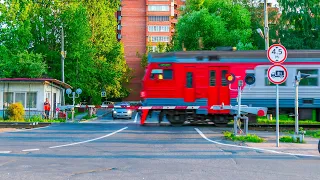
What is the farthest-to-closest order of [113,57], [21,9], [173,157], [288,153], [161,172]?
[113,57] < [21,9] < [288,153] < [173,157] < [161,172]

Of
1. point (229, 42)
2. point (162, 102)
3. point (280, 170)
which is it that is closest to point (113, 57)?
point (229, 42)

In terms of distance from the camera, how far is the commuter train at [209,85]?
1027 inches

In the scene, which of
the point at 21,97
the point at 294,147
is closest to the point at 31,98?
the point at 21,97

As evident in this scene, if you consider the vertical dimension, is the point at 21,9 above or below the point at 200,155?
above

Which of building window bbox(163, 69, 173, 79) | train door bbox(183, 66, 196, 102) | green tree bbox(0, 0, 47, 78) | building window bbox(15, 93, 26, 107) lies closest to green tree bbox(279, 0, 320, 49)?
green tree bbox(0, 0, 47, 78)

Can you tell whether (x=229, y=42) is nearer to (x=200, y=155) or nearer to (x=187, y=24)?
(x=187, y=24)

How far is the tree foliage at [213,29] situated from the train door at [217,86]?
2641cm

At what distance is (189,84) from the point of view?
26453mm

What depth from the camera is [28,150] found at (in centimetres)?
1382

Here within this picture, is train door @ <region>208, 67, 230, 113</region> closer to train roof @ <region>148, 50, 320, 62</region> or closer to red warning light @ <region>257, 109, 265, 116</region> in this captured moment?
train roof @ <region>148, 50, 320, 62</region>

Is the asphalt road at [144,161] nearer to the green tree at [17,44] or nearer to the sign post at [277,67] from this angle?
the sign post at [277,67]

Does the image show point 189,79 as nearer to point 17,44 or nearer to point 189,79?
point 189,79

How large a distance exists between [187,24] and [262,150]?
42560mm

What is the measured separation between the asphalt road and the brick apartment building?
9040 centimetres
